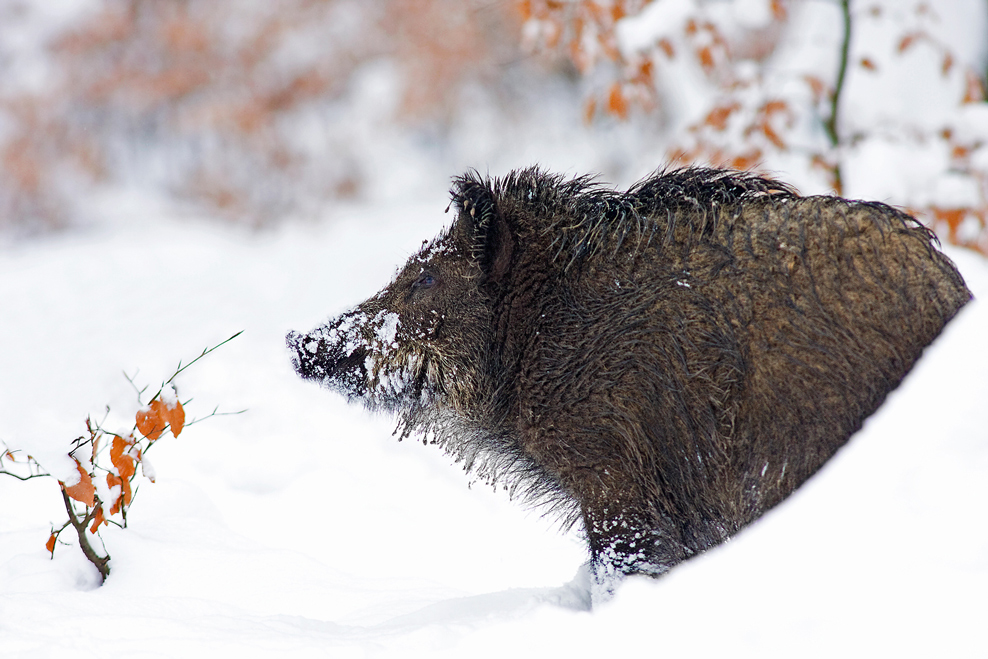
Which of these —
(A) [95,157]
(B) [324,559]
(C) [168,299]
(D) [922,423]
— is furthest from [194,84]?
(D) [922,423]

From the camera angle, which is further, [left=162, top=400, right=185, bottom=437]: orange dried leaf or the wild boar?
[left=162, top=400, right=185, bottom=437]: orange dried leaf

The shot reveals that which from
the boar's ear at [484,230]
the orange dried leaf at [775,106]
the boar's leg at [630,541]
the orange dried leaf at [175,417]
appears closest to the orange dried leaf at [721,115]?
the orange dried leaf at [775,106]

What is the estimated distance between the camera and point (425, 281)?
294cm

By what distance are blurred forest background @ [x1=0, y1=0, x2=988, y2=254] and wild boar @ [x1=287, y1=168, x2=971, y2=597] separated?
180 cm

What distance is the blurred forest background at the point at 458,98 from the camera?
5.29 metres

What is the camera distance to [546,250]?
2727mm

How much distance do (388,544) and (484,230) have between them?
1.28m

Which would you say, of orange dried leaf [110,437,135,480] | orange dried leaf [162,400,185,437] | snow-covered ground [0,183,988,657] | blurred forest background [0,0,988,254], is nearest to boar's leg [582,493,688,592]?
snow-covered ground [0,183,988,657]

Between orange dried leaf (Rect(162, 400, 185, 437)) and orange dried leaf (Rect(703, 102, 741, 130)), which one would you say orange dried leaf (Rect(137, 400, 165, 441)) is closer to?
orange dried leaf (Rect(162, 400, 185, 437))

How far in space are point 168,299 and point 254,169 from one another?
15.5 feet

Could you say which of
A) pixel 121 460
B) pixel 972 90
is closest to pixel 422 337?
pixel 121 460

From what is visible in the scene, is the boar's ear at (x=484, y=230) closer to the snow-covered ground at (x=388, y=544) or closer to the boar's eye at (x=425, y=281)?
the boar's eye at (x=425, y=281)

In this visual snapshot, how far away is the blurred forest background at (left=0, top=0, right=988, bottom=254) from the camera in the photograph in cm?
529

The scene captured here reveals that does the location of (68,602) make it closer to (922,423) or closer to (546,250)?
(546,250)
